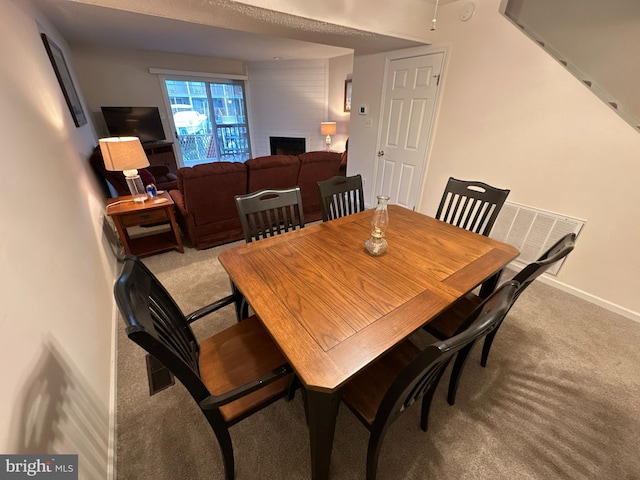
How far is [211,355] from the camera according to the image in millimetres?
1095

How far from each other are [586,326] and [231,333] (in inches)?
97.8

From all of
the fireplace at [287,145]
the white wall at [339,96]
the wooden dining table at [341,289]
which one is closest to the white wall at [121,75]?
the fireplace at [287,145]

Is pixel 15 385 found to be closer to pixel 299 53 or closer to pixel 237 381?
pixel 237 381

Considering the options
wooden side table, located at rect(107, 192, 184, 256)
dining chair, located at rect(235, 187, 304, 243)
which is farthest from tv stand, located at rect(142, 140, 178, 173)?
dining chair, located at rect(235, 187, 304, 243)

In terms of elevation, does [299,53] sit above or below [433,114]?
above

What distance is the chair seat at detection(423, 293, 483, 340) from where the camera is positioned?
50.0 inches

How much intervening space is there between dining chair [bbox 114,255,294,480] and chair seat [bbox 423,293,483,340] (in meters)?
0.77

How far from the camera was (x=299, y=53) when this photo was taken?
4.85 meters

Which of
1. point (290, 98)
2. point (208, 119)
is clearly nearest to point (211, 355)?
point (290, 98)

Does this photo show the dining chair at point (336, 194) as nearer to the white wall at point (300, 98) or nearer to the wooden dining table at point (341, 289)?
the wooden dining table at point (341, 289)

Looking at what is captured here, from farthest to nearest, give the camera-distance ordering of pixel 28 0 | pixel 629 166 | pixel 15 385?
pixel 28 0 → pixel 629 166 → pixel 15 385

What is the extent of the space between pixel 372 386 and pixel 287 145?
6118 millimetres

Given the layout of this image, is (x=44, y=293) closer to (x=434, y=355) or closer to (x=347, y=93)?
(x=434, y=355)

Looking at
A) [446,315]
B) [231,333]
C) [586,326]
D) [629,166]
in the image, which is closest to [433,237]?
[446,315]
